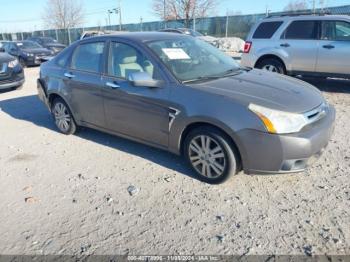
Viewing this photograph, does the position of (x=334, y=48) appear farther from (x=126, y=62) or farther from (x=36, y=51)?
(x=36, y=51)

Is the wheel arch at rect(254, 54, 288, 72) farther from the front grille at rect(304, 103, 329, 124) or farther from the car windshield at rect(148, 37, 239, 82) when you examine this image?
the front grille at rect(304, 103, 329, 124)

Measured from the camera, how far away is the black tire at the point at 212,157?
354 centimetres

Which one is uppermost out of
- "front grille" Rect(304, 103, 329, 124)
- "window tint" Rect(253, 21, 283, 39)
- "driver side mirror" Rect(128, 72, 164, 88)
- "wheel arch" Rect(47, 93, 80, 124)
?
"window tint" Rect(253, 21, 283, 39)

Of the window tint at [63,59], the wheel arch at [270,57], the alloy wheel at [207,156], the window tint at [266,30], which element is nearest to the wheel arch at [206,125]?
the alloy wheel at [207,156]

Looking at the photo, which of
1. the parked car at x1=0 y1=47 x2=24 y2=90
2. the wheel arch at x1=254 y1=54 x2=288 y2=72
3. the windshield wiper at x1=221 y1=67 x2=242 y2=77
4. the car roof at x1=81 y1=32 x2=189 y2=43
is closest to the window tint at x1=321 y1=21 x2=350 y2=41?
the wheel arch at x1=254 y1=54 x2=288 y2=72

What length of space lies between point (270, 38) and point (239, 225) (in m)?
6.76

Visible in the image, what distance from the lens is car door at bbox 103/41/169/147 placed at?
403cm

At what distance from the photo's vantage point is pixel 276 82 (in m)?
4.07

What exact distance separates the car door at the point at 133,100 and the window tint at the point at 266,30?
5.44 metres

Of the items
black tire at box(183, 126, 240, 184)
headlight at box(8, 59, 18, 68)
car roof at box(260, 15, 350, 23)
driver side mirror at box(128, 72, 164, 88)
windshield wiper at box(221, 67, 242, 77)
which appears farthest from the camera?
headlight at box(8, 59, 18, 68)

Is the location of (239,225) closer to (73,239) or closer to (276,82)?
(73,239)

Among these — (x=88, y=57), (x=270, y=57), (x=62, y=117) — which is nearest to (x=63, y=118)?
(x=62, y=117)

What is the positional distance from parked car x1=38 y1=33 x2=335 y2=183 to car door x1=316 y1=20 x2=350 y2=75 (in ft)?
14.0

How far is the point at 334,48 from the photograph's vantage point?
783 cm
